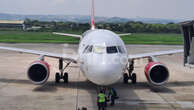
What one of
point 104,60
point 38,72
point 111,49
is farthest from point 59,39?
point 104,60

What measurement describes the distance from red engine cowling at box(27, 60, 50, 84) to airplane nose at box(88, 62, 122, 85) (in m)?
4.63

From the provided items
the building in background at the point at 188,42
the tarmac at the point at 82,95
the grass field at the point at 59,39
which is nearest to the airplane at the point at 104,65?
the tarmac at the point at 82,95

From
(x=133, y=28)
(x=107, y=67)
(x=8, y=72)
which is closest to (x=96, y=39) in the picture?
(x=107, y=67)

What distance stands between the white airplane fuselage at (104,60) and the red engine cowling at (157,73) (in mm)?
2668

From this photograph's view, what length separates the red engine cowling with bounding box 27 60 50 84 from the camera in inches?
587

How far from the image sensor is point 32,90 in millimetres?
14984

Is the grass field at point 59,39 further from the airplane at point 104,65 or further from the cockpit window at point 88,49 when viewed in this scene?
the cockpit window at point 88,49

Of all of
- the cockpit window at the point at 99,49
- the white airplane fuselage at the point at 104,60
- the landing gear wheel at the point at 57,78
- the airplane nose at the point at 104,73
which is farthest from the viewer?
the landing gear wheel at the point at 57,78

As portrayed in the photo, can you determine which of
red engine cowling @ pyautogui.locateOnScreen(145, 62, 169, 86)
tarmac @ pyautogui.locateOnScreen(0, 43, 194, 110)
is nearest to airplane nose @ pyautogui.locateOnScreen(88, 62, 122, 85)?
tarmac @ pyautogui.locateOnScreen(0, 43, 194, 110)

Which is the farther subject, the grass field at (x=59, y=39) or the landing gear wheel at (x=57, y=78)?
the grass field at (x=59, y=39)

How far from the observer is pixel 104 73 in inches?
411

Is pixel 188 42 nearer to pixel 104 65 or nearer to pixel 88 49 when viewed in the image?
pixel 88 49

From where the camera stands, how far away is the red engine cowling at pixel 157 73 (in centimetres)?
1451

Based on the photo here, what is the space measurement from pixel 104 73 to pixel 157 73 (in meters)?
5.44
